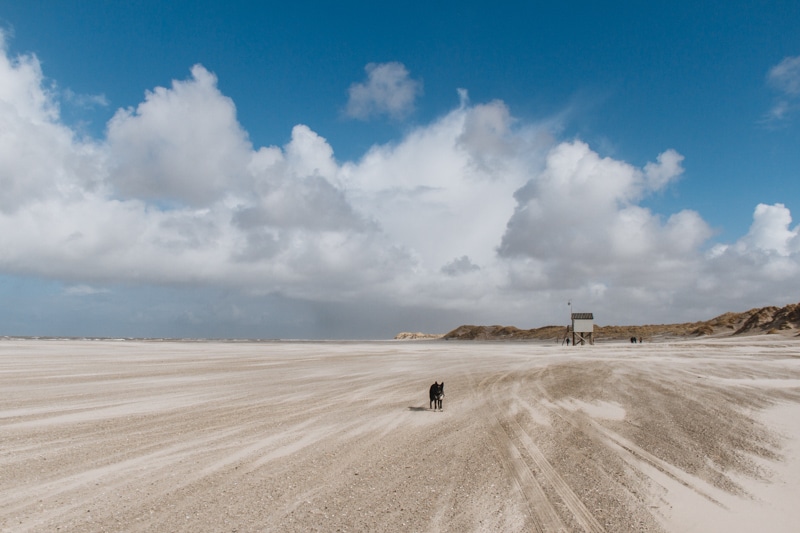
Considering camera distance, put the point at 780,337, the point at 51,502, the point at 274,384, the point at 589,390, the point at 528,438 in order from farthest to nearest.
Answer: the point at 780,337 < the point at 274,384 < the point at 589,390 < the point at 528,438 < the point at 51,502

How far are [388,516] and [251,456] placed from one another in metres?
4.15

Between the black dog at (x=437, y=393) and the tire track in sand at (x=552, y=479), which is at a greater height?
the black dog at (x=437, y=393)

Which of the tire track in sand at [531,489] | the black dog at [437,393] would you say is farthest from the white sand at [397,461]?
the black dog at [437,393]

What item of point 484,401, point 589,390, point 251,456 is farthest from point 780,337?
point 251,456

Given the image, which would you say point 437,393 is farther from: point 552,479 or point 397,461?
point 552,479

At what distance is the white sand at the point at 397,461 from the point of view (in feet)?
21.6

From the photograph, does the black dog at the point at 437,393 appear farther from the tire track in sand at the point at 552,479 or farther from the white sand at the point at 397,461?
the tire track in sand at the point at 552,479

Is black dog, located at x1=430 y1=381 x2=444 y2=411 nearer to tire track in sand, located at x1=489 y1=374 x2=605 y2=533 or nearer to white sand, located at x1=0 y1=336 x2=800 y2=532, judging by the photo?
white sand, located at x1=0 y1=336 x2=800 y2=532

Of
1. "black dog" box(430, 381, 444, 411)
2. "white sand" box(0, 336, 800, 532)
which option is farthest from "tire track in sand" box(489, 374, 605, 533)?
"black dog" box(430, 381, 444, 411)

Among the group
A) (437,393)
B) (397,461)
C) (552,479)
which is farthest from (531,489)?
(437,393)

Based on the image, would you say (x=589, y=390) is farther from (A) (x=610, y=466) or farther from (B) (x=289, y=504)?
(B) (x=289, y=504)

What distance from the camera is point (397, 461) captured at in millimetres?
9289

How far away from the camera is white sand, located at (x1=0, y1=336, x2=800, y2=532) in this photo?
259 inches

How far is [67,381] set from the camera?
22.5 metres
